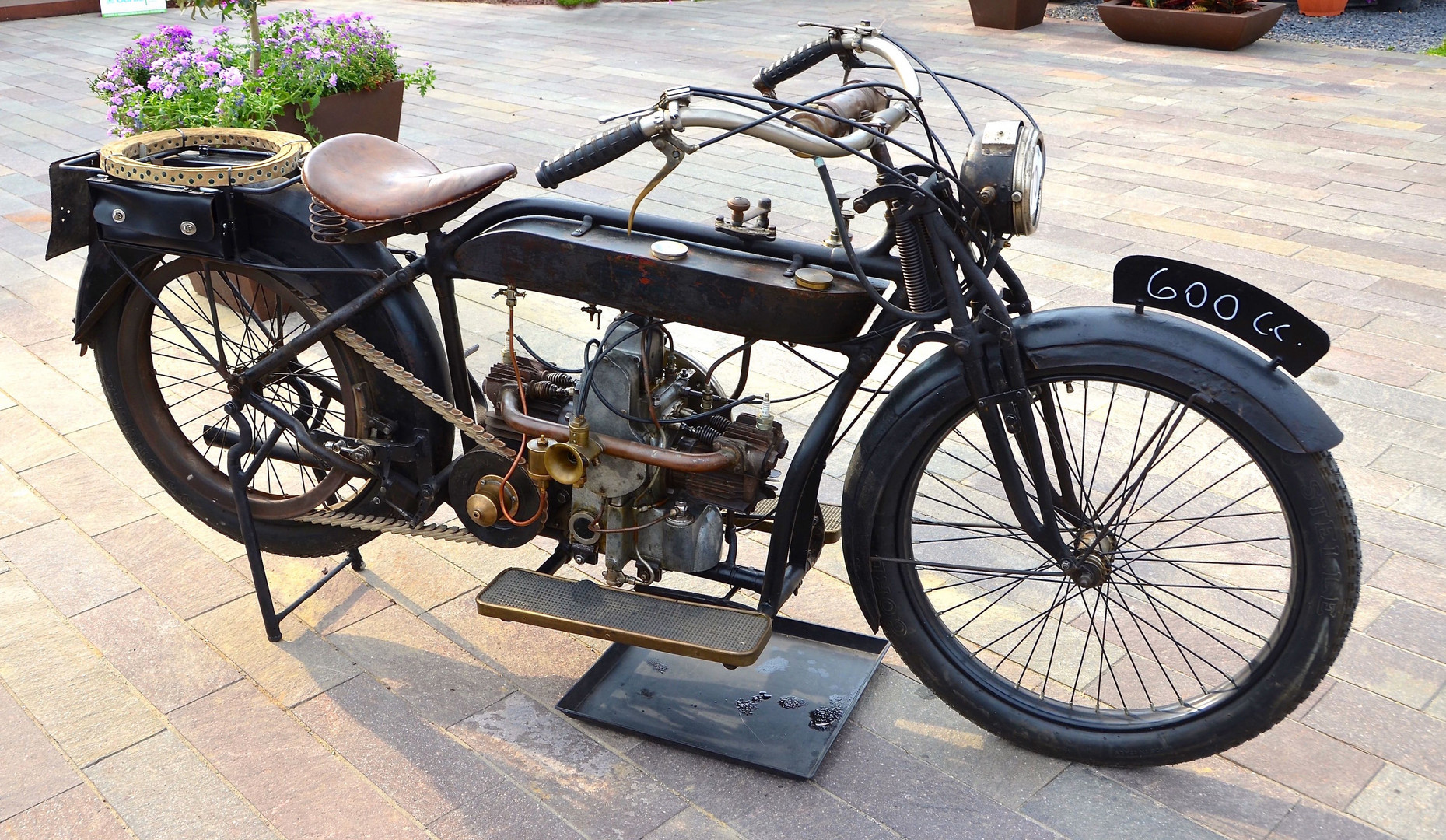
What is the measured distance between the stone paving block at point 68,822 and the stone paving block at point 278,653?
1.47ft

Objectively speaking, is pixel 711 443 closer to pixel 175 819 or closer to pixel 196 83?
pixel 175 819

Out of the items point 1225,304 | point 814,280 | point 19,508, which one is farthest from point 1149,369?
point 19,508

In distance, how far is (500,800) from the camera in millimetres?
2549

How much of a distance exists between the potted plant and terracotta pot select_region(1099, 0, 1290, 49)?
21.6 feet

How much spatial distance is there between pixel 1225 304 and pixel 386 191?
68.7 inches

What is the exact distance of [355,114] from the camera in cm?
592

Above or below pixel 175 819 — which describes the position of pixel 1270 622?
above

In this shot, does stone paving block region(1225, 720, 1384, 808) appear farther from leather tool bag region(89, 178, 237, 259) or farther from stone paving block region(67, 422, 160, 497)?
stone paving block region(67, 422, 160, 497)

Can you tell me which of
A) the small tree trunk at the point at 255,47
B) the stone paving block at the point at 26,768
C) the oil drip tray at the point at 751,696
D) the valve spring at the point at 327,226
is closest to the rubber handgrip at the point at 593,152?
the valve spring at the point at 327,226

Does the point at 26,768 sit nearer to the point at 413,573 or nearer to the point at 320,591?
the point at 320,591

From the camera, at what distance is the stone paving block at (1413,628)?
2943 mm

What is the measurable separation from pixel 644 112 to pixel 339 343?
1.06m

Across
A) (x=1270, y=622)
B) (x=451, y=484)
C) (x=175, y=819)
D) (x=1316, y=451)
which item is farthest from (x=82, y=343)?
(x=1270, y=622)

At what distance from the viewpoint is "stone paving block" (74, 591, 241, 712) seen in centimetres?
290
